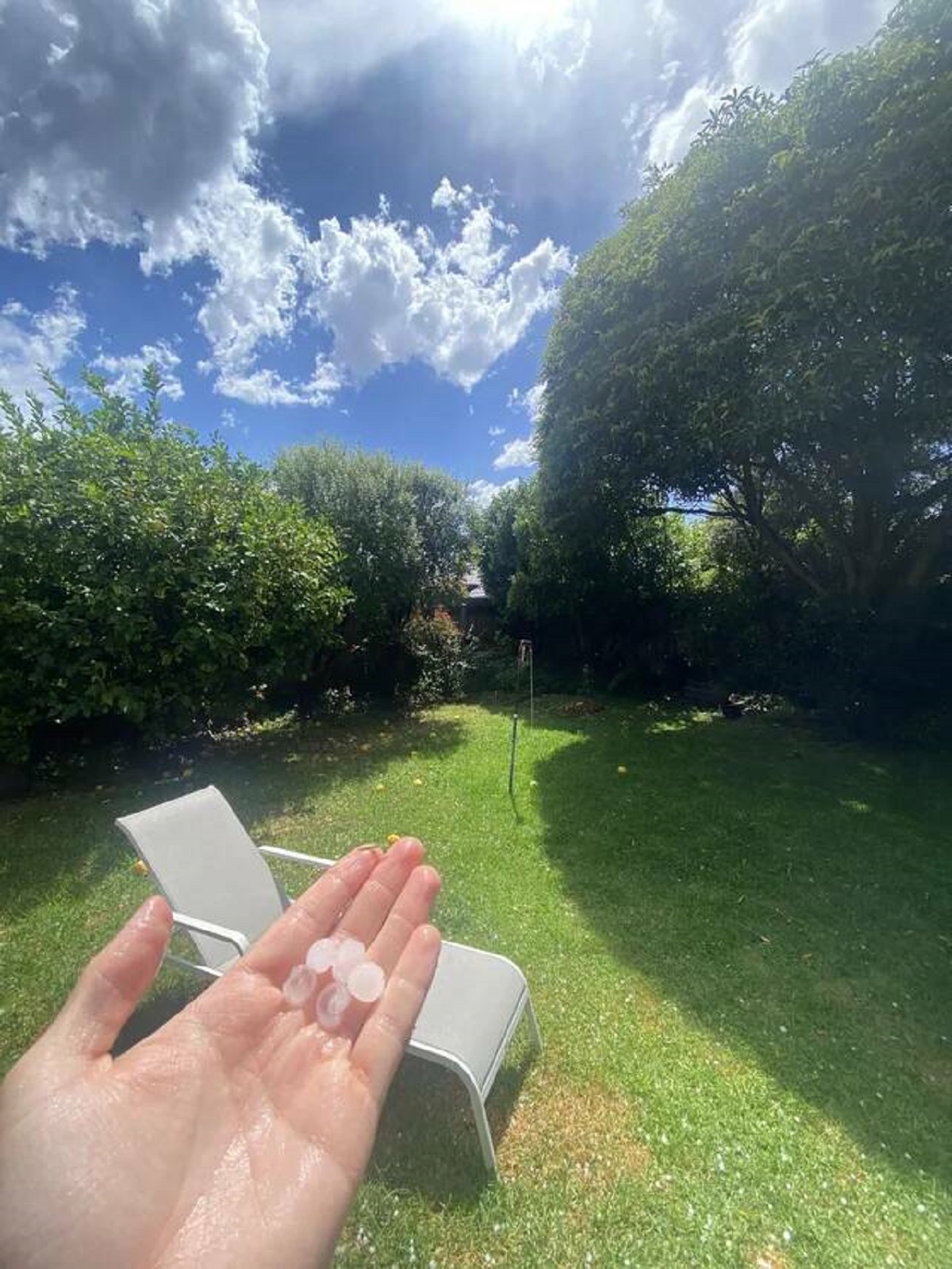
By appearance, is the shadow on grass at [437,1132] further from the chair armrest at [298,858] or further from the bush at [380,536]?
the bush at [380,536]

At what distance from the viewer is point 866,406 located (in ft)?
21.5

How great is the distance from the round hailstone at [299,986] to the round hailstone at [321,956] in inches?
0.7

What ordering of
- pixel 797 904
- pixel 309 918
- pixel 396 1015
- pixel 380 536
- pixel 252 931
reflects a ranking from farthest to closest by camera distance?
pixel 380 536 → pixel 797 904 → pixel 252 931 → pixel 309 918 → pixel 396 1015

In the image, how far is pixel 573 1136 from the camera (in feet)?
7.51

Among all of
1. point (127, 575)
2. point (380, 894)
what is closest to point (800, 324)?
point (380, 894)

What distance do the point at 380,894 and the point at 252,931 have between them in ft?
5.42

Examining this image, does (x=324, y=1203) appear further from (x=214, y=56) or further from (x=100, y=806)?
(x=214, y=56)

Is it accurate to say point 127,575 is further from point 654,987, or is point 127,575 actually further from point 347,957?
point 654,987

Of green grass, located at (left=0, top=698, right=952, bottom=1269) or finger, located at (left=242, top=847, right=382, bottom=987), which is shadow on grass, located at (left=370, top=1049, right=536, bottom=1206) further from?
finger, located at (left=242, top=847, right=382, bottom=987)

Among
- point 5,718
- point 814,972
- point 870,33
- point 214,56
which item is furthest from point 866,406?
point 5,718

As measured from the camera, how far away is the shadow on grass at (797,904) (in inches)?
104

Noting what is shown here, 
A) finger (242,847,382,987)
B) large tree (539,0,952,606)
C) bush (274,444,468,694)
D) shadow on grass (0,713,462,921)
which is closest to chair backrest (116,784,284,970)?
finger (242,847,382,987)

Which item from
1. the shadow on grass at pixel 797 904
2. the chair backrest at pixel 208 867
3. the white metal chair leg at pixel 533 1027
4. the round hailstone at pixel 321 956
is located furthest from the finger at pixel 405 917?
the shadow on grass at pixel 797 904

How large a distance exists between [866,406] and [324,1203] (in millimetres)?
8764
